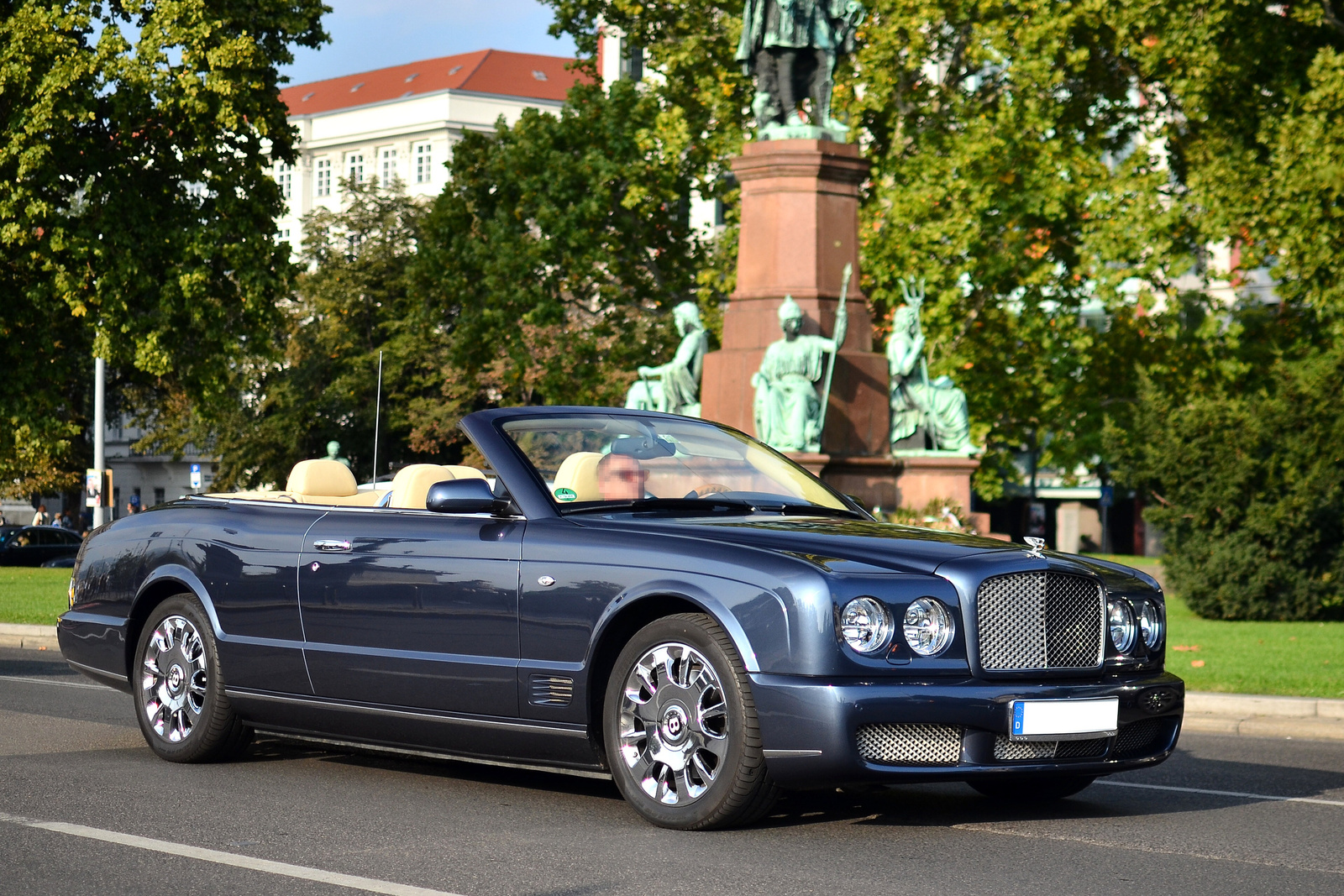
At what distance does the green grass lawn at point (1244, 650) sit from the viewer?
12820 mm

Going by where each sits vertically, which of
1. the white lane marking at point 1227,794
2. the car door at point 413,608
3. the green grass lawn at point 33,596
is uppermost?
the car door at point 413,608

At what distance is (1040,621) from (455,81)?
9227cm

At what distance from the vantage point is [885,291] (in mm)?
38375

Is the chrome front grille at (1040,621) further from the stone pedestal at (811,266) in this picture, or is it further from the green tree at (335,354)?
the green tree at (335,354)

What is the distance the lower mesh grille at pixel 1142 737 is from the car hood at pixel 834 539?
74cm

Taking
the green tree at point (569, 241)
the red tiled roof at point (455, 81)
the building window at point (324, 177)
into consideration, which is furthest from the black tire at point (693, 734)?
the building window at point (324, 177)

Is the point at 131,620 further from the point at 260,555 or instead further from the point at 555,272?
the point at 555,272

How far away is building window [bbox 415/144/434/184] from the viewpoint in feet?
299

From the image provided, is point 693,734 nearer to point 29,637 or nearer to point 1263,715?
point 1263,715

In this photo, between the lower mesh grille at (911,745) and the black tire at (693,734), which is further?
the black tire at (693,734)

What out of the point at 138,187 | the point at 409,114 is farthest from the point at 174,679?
the point at 409,114

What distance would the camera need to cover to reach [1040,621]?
6379 mm

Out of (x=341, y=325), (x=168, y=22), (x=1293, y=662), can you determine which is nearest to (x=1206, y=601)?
(x=1293, y=662)

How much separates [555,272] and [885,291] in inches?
326
